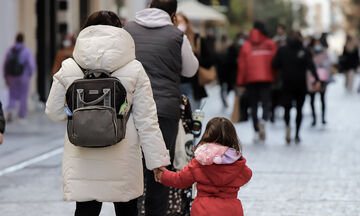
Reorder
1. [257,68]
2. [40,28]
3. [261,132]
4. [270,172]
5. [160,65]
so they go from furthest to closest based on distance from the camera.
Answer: [40,28]
[261,132]
[257,68]
[270,172]
[160,65]

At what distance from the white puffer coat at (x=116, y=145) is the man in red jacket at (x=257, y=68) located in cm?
854

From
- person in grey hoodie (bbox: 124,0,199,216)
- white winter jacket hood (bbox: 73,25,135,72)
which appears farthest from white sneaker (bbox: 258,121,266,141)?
white winter jacket hood (bbox: 73,25,135,72)

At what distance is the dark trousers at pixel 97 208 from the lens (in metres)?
5.07

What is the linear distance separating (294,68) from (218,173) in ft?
28.8

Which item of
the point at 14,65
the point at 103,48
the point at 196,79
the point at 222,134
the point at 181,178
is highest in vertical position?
the point at 103,48

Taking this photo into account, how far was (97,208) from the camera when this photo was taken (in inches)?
201

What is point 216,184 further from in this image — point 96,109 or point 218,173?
point 96,109

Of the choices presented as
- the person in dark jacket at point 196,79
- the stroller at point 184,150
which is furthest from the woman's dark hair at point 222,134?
the person in dark jacket at point 196,79

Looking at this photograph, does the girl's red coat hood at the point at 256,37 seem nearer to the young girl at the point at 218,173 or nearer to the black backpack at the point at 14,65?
the black backpack at the point at 14,65

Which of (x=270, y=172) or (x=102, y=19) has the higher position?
(x=102, y=19)

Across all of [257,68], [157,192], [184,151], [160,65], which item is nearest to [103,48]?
[160,65]

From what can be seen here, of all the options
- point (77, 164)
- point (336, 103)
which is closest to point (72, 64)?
point (77, 164)

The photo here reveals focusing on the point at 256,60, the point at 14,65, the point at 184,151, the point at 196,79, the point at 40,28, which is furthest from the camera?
the point at 40,28

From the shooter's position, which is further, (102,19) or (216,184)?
(102,19)
